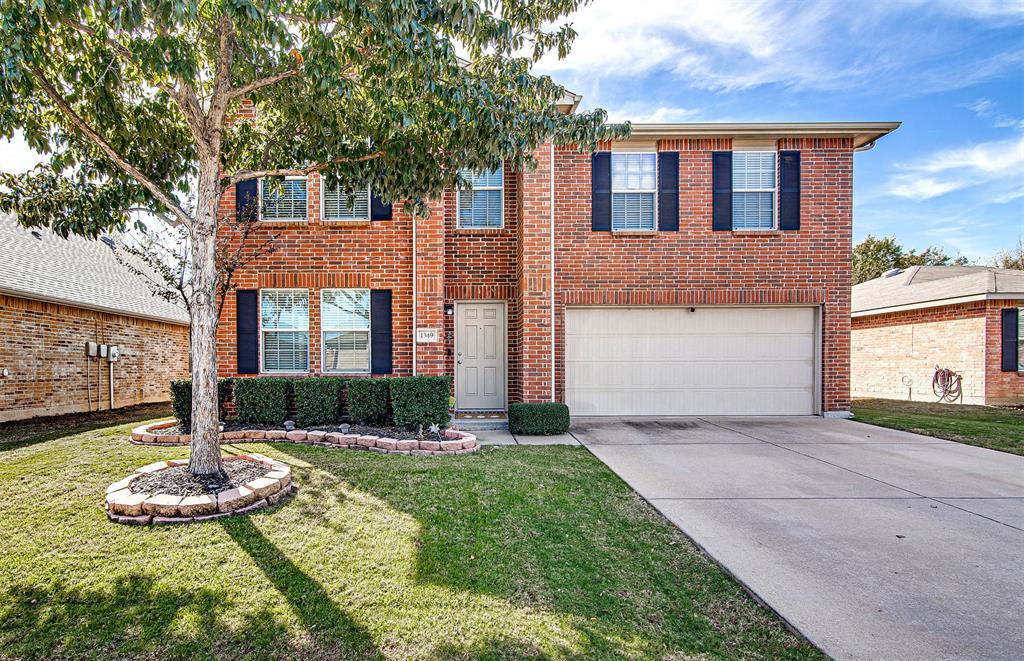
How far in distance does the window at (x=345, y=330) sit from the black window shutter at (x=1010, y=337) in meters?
14.4

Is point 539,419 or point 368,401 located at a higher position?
point 368,401

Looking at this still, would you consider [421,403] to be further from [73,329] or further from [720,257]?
[73,329]

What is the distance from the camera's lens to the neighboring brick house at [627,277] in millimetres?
8039

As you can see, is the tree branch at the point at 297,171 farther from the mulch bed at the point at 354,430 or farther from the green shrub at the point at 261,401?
the mulch bed at the point at 354,430

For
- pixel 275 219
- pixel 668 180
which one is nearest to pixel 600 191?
pixel 668 180

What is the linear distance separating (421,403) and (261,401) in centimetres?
257

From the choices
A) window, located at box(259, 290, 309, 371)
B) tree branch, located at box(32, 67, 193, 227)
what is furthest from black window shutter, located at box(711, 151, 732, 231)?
tree branch, located at box(32, 67, 193, 227)

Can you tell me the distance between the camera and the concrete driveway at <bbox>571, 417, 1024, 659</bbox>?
236 centimetres

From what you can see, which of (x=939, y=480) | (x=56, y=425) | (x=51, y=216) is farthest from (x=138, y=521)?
(x=939, y=480)

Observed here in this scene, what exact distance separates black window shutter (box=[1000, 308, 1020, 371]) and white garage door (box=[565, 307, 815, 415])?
6168 millimetres

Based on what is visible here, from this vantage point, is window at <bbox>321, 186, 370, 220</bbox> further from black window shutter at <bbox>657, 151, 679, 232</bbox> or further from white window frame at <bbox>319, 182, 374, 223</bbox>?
black window shutter at <bbox>657, 151, 679, 232</bbox>

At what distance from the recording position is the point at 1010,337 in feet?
35.3

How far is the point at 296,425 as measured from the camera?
703 cm

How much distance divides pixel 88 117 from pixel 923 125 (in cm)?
1439
